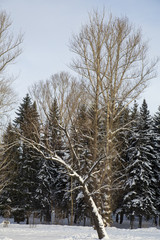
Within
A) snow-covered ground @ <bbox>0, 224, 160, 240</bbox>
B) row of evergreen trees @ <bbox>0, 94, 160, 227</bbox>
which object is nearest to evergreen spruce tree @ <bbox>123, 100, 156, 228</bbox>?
row of evergreen trees @ <bbox>0, 94, 160, 227</bbox>

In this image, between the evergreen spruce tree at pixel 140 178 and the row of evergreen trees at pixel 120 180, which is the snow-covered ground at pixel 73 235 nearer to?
the row of evergreen trees at pixel 120 180

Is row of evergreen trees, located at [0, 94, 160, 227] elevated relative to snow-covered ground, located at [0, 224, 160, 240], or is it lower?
elevated

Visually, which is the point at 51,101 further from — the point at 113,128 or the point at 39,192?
the point at 39,192

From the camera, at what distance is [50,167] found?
32500 millimetres

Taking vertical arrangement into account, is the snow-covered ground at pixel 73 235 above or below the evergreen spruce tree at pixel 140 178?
below

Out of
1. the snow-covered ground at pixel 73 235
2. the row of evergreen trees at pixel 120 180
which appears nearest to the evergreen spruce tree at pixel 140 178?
the row of evergreen trees at pixel 120 180

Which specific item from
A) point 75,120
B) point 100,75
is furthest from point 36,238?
point 100,75

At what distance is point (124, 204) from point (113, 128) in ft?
51.1

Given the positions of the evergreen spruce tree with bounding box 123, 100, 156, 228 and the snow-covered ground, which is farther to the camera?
the evergreen spruce tree with bounding box 123, 100, 156, 228

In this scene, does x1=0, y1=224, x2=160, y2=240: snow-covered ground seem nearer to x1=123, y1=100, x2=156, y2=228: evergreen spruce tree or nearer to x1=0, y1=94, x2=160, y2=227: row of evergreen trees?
x1=0, y1=94, x2=160, y2=227: row of evergreen trees

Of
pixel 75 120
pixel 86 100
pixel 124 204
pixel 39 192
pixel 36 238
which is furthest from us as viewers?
pixel 39 192

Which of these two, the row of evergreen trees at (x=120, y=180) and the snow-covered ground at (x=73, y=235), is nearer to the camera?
the snow-covered ground at (x=73, y=235)

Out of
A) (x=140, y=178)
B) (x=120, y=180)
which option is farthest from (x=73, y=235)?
(x=140, y=178)

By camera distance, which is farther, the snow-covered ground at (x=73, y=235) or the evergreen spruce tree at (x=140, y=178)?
the evergreen spruce tree at (x=140, y=178)
